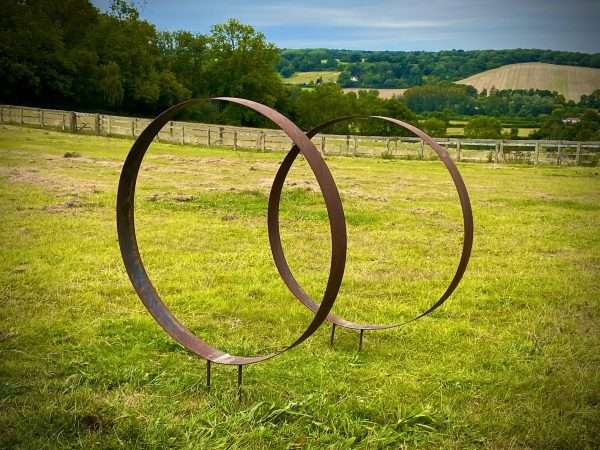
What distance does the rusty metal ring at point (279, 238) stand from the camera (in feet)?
15.3

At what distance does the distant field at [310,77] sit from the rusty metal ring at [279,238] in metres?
71.5

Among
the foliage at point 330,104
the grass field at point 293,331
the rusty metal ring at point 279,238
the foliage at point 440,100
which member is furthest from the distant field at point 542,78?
the rusty metal ring at point 279,238

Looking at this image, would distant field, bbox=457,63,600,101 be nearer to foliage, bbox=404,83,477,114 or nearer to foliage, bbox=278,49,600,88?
foliage, bbox=278,49,600,88

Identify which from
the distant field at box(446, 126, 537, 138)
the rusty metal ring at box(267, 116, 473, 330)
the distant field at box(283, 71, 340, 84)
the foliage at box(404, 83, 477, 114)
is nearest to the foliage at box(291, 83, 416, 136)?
the foliage at box(404, 83, 477, 114)

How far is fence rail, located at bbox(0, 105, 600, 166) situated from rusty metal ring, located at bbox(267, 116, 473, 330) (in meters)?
19.6

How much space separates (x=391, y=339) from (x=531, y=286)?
275 cm

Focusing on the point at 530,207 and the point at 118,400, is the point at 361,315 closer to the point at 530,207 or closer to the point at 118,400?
the point at 118,400

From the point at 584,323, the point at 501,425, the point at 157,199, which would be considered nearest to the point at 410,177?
the point at 157,199

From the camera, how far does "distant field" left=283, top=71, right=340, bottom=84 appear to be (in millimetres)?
75688

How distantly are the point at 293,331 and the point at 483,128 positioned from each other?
35885 mm

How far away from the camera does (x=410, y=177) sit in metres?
17.9

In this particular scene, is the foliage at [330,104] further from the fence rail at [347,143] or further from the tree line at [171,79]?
the fence rail at [347,143]

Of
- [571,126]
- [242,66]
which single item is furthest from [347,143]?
[242,66]

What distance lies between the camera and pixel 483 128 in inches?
1505
